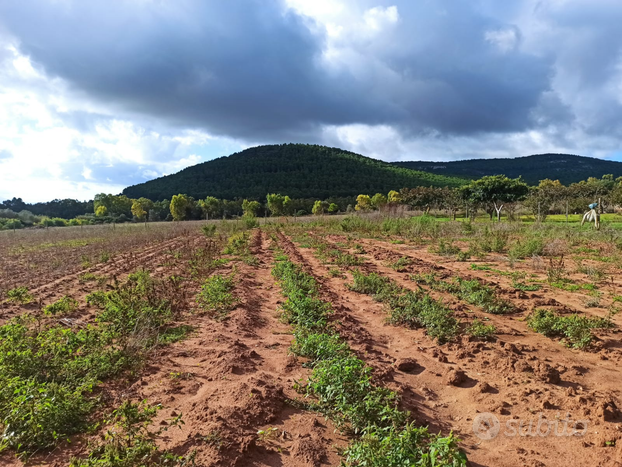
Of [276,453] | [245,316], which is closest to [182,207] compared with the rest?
[245,316]

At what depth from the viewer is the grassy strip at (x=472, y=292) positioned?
6027 mm

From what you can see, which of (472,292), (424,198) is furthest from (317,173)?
(472,292)

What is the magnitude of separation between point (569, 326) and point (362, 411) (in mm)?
3579

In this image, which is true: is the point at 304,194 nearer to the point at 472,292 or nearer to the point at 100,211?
the point at 100,211

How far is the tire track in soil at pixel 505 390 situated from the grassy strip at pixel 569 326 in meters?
0.20

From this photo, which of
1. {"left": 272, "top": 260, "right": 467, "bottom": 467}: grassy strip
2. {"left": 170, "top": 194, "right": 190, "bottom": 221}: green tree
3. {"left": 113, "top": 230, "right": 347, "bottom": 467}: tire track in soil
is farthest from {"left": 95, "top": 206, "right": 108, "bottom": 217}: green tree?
{"left": 272, "top": 260, "right": 467, "bottom": 467}: grassy strip

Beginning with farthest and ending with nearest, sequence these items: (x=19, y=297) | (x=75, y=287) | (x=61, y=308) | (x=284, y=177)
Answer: (x=284, y=177) → (x=75, y=287) → (x=19, y=297) → (x=61, y=308)

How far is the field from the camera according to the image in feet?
8.95

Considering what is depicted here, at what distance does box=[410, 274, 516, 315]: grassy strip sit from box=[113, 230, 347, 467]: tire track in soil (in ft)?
11.3

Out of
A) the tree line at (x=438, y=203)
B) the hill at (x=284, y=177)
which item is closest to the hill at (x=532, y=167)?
the hill at (x=284, y=177)

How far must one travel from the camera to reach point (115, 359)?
166 inches

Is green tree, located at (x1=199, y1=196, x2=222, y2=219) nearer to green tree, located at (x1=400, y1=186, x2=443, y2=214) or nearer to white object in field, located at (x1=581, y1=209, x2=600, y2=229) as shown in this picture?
green tree, located at (x1=400, y1=186, x2=443, y2=214)

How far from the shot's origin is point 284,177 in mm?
91188

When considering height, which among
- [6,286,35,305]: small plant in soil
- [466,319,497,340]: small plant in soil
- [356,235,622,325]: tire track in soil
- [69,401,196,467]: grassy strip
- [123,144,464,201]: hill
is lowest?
[356,235,622,325]: tire track in soil
